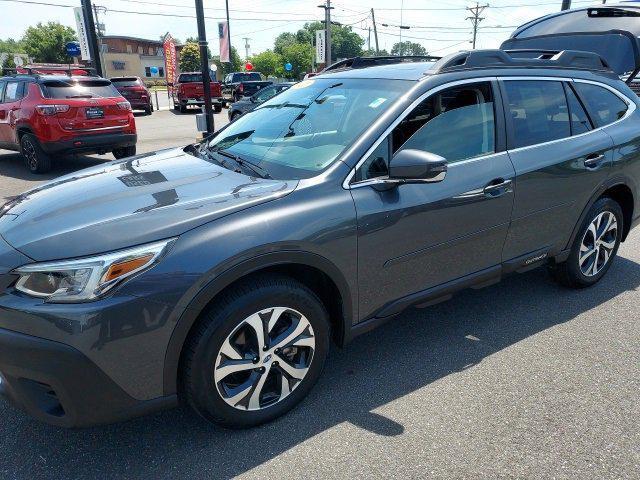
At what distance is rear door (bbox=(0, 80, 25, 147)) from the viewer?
865cm

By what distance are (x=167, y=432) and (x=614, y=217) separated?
143 inches

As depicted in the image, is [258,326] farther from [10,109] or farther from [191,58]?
[191,58]

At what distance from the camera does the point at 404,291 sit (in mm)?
2809

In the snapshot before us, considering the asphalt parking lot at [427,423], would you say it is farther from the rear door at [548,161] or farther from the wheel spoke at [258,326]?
the rear door at [548,161]

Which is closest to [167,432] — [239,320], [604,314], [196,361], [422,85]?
[196,361]

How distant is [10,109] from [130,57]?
8263 cm

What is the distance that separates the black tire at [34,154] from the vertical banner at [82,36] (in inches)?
353

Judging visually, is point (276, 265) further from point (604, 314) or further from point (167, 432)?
point (604, 314)

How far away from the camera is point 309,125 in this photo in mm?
3014

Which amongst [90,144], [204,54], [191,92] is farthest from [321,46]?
[90,144]

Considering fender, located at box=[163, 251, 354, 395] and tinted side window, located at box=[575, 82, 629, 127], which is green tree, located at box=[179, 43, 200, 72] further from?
fender, located at box=[163, 251, 354, 395]

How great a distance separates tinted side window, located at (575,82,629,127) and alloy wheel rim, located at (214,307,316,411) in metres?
2.77

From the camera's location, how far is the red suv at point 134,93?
21.8m

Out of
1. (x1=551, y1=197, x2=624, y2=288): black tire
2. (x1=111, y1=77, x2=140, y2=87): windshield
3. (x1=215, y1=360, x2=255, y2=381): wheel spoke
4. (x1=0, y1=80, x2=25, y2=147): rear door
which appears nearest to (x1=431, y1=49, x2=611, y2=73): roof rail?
(x1=551, y1=197, x2=624, y2=288): black tire
